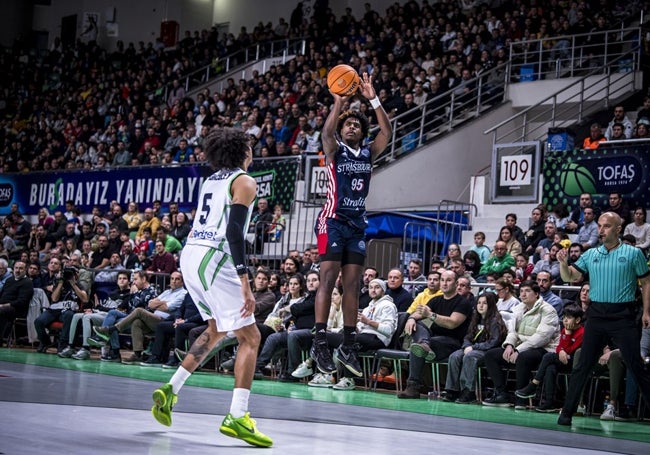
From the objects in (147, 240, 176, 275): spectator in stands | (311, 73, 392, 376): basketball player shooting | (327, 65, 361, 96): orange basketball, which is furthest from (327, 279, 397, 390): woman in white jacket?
(147, 240, 176, 275): spectator in stands

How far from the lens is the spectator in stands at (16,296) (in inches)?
641

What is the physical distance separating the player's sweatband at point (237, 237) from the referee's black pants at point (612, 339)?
400 cm

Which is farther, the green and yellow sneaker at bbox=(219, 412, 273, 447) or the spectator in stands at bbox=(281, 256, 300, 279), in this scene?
the spectator in stands at bbox=(281, 256, 300, 279)

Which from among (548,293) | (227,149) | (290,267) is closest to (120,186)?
(290,267)

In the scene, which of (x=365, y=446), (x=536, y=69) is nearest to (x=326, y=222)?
(x=365, y=446)

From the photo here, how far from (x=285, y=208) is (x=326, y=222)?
10605mm

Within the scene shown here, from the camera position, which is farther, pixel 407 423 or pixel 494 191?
pixel 494 191

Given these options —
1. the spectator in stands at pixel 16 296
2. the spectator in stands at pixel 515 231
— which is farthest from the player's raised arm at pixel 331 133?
the spectator in stands at pixel 16 296

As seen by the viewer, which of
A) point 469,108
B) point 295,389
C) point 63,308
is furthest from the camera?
point 469,108

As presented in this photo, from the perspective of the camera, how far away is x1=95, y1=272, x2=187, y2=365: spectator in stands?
48.0ft

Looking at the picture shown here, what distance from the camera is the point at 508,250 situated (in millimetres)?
14242

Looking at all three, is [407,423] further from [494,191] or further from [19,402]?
[494,191]

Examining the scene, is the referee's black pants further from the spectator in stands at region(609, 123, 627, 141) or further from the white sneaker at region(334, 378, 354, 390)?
the spectator in stands at region(609, 123, 627, 141)

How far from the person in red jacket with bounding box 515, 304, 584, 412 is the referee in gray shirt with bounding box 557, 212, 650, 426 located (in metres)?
1.70
